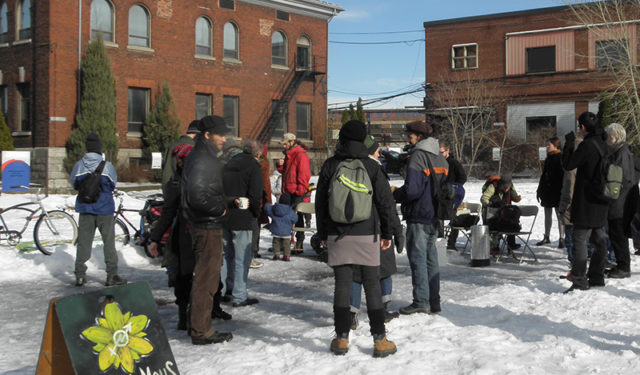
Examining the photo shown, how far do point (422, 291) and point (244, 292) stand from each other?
2.19m

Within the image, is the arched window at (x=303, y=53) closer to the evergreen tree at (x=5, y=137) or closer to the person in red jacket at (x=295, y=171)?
the evergreen tree at (x=5, y=137)

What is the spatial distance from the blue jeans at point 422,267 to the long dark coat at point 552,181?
5624 millimetres

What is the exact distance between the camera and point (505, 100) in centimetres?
3928

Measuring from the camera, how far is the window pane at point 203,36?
31047 mm

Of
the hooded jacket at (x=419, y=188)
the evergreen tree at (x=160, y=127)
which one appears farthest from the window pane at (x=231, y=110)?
the hooded jacket at (x=419, y=188)

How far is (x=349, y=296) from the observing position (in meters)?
5.50

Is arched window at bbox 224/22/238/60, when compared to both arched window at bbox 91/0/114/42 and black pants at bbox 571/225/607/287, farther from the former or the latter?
black pants at bbox 571/225/607/287

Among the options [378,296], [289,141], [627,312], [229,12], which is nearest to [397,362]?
[378,296]

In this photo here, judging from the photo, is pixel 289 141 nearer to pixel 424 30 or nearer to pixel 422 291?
pixel 422 291

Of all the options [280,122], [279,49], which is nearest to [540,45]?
[279,49]

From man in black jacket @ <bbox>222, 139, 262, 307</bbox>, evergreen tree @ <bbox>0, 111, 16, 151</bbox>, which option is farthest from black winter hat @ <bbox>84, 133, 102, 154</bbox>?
evergreen tree @ <bbox>0, 111, 16, 151</bbox>

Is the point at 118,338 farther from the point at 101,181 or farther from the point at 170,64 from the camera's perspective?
the point at 170,64

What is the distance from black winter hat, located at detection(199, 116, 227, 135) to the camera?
20.1ft

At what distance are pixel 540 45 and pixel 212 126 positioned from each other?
36600mm
